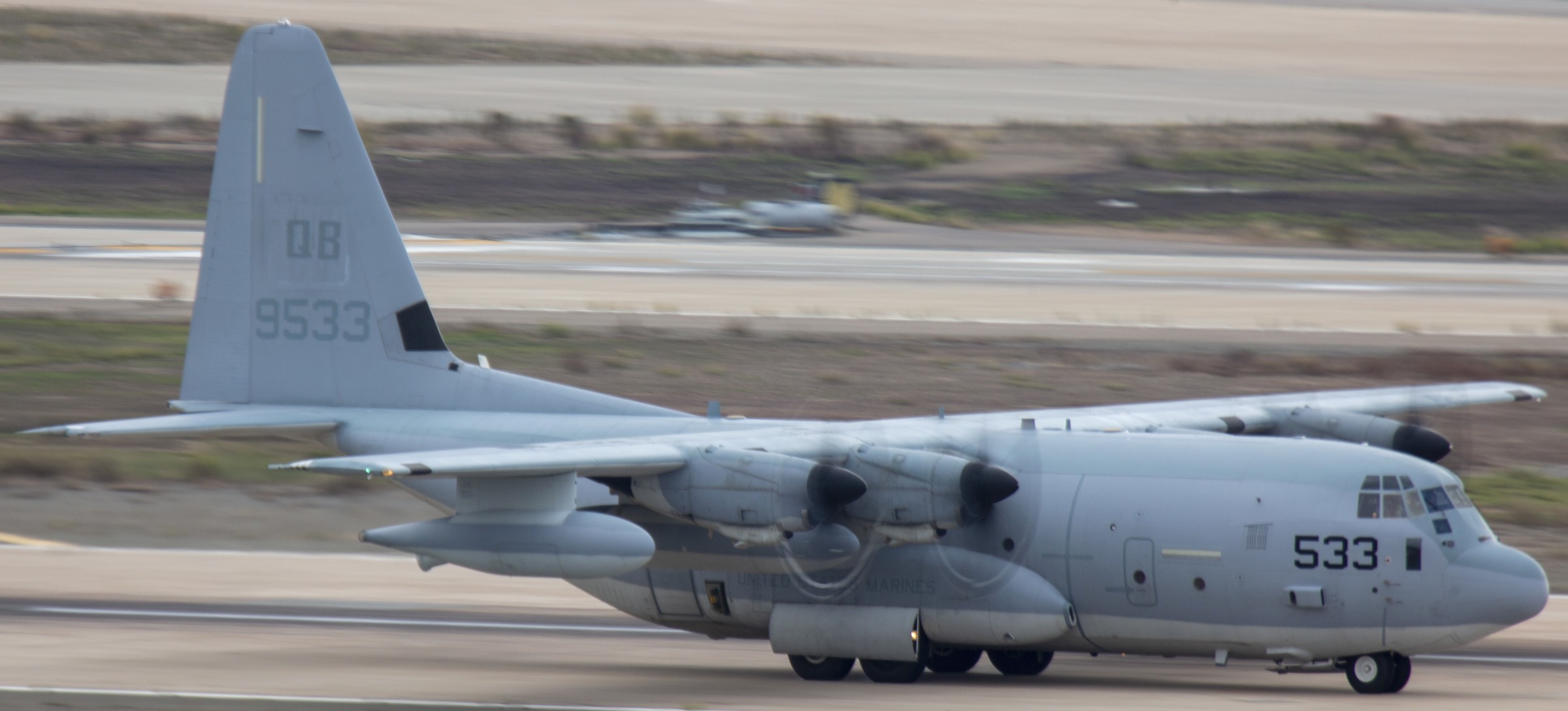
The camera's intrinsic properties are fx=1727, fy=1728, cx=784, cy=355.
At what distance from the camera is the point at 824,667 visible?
63.6ft

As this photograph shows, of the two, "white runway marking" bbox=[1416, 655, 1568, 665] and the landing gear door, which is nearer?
the landing gear door

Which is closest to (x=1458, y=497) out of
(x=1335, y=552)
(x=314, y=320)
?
(x=1335, y=552)

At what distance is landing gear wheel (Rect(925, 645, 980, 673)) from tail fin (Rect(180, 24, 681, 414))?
5.39 meters

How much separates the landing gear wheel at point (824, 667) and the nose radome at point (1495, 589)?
6420mm

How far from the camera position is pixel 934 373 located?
4069 centimetres

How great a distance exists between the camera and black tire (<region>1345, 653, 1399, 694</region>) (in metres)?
17.4

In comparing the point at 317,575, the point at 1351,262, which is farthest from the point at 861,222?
the point at 317,575

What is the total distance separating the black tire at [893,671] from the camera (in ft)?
62.0

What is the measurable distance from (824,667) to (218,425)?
7.80m

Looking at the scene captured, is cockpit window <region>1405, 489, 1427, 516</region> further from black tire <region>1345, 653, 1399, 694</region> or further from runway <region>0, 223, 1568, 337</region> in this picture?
runway <region>0, 223, 1568, 337</region>

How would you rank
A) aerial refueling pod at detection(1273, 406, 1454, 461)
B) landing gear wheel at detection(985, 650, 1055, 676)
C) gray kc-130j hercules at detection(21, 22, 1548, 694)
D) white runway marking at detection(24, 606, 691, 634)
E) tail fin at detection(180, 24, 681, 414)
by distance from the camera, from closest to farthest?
gray kc-130j hercules at detection(21, 22, 1548, 694)
landing gear wheel at detection(985, 650, 1055, 676)
aerial refueling pod at detection(1273, 406, 1454, 461)
tail fin at detection(180, 24, 681, 414)
white runway marking at detection(24, 606, 691, 634)

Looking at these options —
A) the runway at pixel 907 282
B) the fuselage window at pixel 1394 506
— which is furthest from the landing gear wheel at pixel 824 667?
the runway at pixel 907 282

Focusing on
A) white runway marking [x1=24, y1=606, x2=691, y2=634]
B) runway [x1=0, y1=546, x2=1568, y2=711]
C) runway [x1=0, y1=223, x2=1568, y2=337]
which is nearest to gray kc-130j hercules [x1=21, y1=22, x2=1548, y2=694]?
runway [x1=0, y1=546, x2=1568, y2=711]

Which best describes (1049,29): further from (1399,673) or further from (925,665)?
Result: (1399,673)
